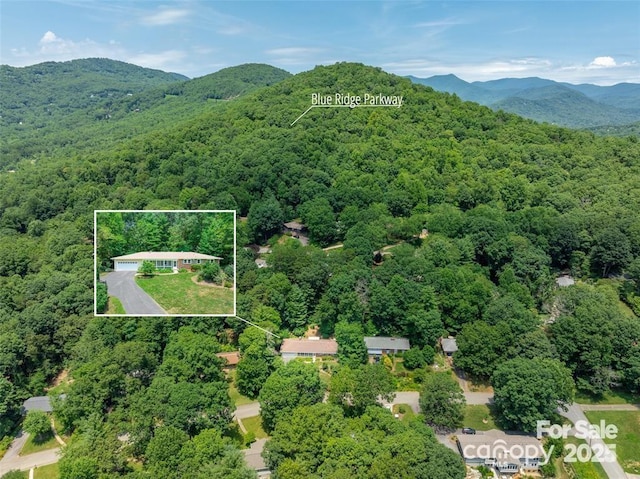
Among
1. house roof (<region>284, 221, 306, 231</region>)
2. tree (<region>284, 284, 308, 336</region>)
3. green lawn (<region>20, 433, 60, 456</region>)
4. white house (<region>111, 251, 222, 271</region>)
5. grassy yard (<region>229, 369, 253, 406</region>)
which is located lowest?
green lawn (<region>20, 433, 60, 456</region>)

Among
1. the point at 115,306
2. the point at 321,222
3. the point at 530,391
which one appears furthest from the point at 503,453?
the point at 321,222

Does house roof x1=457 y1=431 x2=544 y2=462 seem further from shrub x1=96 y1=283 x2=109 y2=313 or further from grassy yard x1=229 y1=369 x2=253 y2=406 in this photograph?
shrub x1=96 y1=283 x2=109 y2=313

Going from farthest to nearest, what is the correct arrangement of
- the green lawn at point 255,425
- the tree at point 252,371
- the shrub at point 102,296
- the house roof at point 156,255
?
1. the tree at point 252,371
2. the green lawn at point 255,425
3. the shrub at point 102,296
4. the house roof at point 156,255

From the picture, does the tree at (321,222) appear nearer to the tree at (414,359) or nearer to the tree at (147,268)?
the tree at (414,359)

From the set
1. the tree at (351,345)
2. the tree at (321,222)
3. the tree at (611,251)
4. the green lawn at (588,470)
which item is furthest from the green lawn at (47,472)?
the tree at (611,251)

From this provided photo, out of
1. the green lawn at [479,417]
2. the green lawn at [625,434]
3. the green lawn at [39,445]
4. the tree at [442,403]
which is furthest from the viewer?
the green lawn at [479,417]
